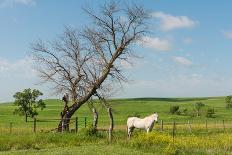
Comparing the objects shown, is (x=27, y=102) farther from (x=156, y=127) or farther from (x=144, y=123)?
(x=144, y=123)

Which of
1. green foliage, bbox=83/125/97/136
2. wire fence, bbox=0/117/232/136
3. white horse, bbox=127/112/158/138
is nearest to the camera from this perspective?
green foliage, bbox=83/125/97/136

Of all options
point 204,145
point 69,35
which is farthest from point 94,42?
point 204,145

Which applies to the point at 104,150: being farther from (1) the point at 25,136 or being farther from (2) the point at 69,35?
(2) the point at 69,35

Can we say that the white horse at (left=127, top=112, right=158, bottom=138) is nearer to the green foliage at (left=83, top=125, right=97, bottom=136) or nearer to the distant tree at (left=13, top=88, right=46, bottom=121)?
the green foliage at (left=83, top=125, right=97, bottom=136)

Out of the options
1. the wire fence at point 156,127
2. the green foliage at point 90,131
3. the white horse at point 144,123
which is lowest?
the wire fence at point 156,127

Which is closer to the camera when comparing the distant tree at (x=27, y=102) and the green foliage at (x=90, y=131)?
the green foliage at (x=90, y=131)

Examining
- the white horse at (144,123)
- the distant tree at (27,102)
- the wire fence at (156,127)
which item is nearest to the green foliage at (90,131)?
the wire fence at (156,127)

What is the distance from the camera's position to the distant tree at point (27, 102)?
9419 cm

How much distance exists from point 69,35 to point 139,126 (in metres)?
13.9

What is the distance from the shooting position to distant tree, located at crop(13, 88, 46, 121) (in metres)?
94.2

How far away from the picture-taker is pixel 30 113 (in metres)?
93.9

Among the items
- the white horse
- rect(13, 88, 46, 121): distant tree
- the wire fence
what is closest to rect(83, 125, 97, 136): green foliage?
the wire fence

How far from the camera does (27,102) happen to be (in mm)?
95625

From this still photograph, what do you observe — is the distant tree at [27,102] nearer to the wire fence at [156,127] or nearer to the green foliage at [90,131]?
the wire fence at [156,127]
